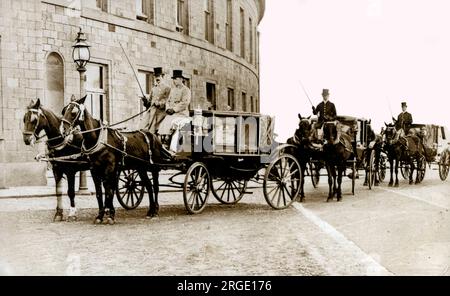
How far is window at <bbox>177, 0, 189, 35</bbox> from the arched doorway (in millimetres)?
2753

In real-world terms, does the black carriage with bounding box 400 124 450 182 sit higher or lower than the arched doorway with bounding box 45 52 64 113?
lower

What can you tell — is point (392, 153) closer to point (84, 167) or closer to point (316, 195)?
point (316, 195)

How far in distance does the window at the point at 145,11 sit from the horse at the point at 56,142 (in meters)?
5.34

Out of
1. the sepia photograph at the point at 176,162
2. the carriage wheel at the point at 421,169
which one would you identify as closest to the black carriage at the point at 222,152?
the sepia photograph at the point at 176,162

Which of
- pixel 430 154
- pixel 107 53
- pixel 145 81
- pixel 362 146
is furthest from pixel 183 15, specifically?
pixel 430 154

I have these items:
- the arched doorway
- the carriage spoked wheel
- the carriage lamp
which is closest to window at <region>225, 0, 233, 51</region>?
the carriage lamp

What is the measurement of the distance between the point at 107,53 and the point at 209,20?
95.8 inches

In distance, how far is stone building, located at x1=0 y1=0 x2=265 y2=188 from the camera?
1044 cm

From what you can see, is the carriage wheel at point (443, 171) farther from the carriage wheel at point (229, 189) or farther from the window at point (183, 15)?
the window at point (183, 15)

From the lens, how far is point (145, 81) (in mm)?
11055

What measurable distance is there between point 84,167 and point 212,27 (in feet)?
17.6

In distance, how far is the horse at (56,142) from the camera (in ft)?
23.0

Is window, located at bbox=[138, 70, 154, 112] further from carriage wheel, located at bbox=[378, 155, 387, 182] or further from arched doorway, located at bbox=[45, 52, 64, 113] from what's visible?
carriage wheel, located at bbox=[378, 155, 387, 182]

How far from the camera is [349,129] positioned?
13.2 metres
